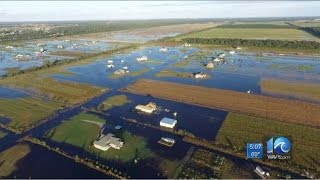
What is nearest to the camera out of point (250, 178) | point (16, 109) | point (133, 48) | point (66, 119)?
point (250, 178)

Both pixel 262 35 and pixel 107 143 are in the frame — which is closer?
pixel 107 143

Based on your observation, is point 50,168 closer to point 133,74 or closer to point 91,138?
point 91,138

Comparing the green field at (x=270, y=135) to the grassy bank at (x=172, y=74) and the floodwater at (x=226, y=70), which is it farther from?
the grassy bank at (x=172, y=74)

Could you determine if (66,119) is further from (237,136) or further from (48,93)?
(237,136)

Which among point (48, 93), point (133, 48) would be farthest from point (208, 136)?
point (133, 48)

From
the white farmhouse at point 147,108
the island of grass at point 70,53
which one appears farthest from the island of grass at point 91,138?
the island of grass at point 70,53

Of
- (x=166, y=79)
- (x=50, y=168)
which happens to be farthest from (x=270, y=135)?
(x=166, y=79)

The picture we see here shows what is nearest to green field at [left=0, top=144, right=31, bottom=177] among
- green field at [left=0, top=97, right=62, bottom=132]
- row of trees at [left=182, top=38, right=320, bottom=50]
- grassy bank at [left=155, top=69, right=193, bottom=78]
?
green field at [left=0, top=97, right=62, bottom=132]
